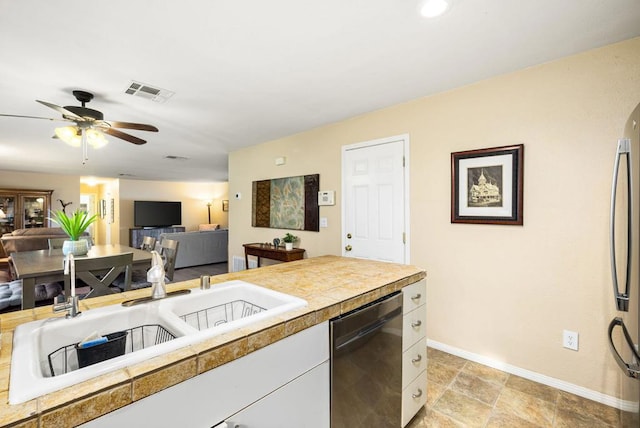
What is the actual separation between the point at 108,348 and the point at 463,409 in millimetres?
1998

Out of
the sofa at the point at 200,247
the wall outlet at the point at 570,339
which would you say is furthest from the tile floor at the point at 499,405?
the sofa at the point at 200,247

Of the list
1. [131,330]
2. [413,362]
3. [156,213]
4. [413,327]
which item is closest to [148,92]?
[131,330]

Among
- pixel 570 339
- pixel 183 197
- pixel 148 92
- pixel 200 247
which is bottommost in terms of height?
pixel 570 339

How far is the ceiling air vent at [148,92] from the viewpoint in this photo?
2447mm

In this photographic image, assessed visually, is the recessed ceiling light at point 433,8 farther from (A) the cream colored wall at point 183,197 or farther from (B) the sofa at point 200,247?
(A) the cream colored wall at point 183,197

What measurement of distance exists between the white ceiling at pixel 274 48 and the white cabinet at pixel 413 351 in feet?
4.93

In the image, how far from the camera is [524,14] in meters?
1.61

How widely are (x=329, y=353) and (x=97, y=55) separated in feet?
7.64

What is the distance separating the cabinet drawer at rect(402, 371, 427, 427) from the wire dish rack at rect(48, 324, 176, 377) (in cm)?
128

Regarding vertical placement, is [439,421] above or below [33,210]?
below

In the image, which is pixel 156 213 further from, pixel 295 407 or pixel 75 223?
pixel 295 407

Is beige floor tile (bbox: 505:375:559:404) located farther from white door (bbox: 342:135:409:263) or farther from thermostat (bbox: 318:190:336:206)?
thermostat (bbox: 318:190:336:206)

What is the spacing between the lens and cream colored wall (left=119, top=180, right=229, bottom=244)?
8.62 meters

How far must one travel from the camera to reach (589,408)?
1883 mm
